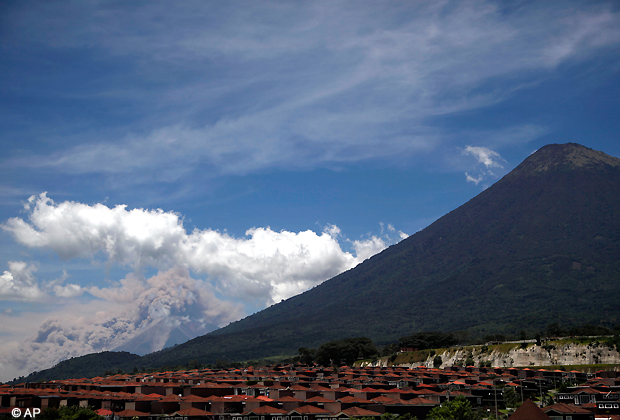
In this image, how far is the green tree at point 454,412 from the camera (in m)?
62.5

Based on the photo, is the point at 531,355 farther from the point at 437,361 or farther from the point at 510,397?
the point at 510,397

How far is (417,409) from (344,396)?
9746 millimetres

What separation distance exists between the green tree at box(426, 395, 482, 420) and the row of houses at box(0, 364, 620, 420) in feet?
11.7

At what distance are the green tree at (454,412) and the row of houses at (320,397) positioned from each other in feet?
11.7

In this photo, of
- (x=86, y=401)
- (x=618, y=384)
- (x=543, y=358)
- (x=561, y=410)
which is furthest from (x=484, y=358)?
(x=86, y=401)

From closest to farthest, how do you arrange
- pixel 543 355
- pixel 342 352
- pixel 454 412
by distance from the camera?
pixel 454 412
pixel 543 355
pixel 342 352

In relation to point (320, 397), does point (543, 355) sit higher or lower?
higher

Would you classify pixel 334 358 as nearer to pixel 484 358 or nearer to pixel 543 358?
pixel 484 358

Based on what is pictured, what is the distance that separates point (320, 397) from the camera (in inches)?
2808

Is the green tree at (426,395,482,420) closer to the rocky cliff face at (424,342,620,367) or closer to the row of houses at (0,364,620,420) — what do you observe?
the row of houses at (0,364,620,420)

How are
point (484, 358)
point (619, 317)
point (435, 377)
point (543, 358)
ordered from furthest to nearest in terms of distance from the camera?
point (619, 317) < point (484, 358) < point (543, 358) < point (435, 377)

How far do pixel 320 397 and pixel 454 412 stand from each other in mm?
16828

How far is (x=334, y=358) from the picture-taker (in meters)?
148

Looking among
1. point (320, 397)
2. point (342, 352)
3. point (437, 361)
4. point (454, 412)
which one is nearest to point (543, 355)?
point (437, 361)
